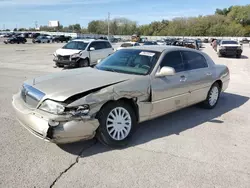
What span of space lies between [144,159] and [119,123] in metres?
0.70

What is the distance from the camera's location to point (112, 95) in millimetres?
3648

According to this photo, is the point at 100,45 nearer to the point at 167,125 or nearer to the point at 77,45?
the point at 77,45

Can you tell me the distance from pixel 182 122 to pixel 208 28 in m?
119

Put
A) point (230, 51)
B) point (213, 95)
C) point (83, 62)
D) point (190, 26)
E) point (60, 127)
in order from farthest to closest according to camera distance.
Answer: point (190, 26) < point (230, 51) < point (83, 62) < point (213, 95) < point (60, 127)

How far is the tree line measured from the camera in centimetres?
11005

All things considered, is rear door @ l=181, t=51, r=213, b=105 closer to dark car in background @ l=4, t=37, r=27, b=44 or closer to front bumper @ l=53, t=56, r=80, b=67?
front bumper @ l=53, t=56, r=80, b=67

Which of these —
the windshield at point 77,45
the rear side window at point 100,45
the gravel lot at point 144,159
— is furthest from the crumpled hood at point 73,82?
the rear side window at point 100,45

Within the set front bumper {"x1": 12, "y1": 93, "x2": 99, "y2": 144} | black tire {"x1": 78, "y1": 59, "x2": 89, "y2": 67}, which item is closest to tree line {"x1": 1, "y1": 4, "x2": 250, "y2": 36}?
black tire {"x1": 78, "y1": 59, "x2": 89, "y2": 67}

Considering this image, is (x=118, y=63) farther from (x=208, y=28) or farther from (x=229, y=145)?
(x=208, y=28)

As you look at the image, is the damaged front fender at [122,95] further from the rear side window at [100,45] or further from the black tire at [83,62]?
the rear side window at [100,45]

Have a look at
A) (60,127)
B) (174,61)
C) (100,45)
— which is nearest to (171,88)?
(174,61)

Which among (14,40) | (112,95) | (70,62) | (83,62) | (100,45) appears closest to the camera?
(112,95)

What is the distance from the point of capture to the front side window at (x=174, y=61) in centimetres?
455

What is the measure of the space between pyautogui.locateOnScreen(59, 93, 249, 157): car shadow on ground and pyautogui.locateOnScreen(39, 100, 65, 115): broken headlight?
718mm
